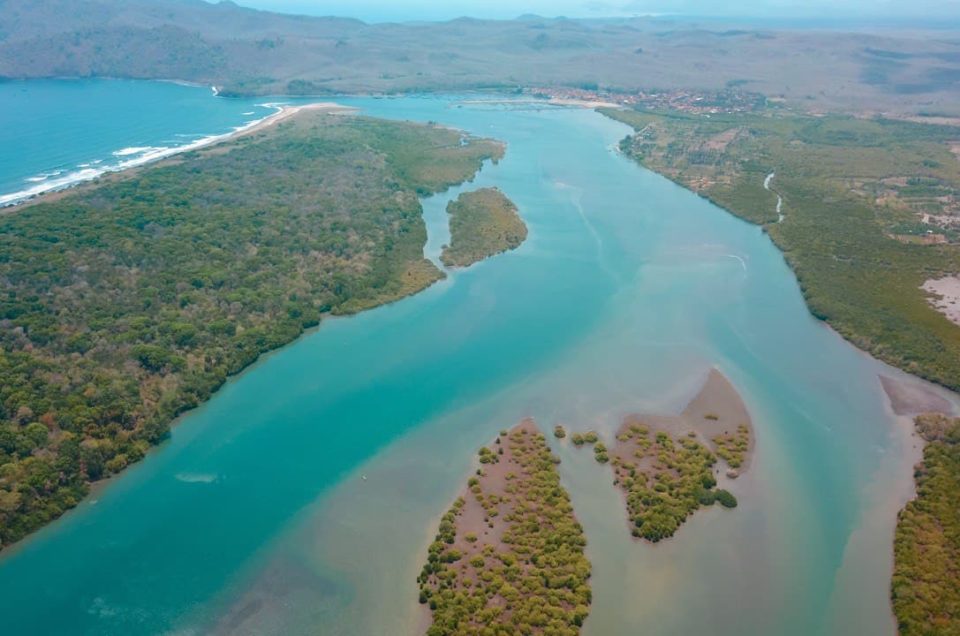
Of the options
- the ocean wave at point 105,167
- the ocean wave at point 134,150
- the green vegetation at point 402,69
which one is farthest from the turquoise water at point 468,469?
the green vegetation at point 402,69

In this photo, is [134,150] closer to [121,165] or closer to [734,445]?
[121,165]

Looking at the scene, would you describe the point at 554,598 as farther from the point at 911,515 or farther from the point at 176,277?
the point at 176,277

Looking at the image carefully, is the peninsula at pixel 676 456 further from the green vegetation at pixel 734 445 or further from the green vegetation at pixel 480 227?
the green vegetation at pixel 480 227

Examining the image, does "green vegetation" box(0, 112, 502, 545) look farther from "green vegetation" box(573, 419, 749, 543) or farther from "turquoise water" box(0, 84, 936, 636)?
"green vegetation" box(573, 419, 749, 543)

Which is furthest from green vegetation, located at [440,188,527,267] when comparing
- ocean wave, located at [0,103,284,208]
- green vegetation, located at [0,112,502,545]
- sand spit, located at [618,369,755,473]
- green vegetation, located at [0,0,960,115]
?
green vegetation, located at [0,0,960,115]

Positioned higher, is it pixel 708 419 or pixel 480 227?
pixel 480 227

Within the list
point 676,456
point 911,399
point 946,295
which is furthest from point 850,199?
point 676,456
